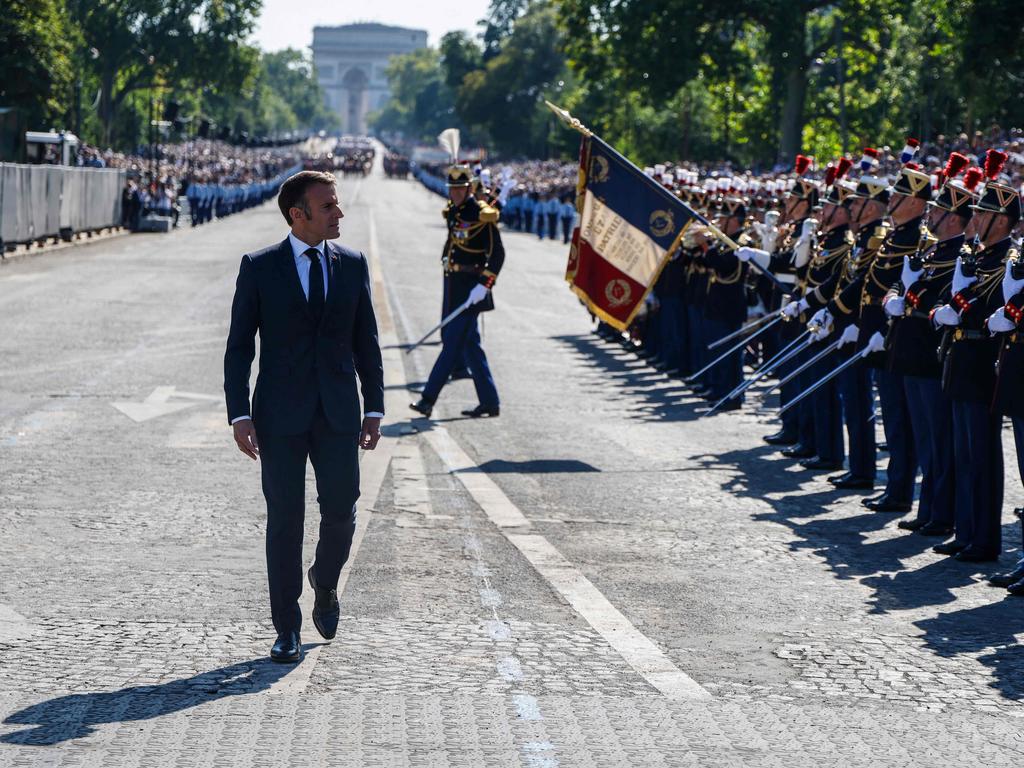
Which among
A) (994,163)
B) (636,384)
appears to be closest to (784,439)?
(636,384)

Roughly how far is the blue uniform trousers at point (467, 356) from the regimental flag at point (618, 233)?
91cm

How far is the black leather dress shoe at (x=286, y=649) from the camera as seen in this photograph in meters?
6.54

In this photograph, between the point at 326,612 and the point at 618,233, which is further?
the point at 618,233

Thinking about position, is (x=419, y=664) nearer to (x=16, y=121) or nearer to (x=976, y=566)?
(x=976, y=566)

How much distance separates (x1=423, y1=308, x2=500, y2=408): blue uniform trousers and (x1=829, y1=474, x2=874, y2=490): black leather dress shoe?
3.69 m

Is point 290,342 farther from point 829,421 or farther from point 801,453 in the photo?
point 801,453

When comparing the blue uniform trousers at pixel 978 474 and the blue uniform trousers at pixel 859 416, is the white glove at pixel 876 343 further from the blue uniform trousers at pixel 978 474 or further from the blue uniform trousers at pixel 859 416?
the blue uniform trousers at pixel 978 474

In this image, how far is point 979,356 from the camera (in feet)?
30.2

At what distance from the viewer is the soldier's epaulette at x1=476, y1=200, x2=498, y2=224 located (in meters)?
14.8

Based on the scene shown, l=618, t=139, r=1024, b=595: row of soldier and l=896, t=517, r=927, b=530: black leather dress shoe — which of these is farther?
l=896, t=517, r=927, b=530: black leather dress shoe

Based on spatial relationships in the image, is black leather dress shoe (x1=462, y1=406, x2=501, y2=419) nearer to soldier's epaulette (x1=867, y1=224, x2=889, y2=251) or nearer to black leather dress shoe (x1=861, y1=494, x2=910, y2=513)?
soldier's epaulette (x1=867, y1=224, x2=889, y2=251)

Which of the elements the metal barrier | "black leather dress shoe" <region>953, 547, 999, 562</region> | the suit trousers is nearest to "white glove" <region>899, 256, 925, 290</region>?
"black leather dress shoe" <region>953, 547, 999, 562</region>

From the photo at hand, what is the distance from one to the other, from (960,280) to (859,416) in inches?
105

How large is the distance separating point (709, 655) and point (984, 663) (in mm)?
1094
